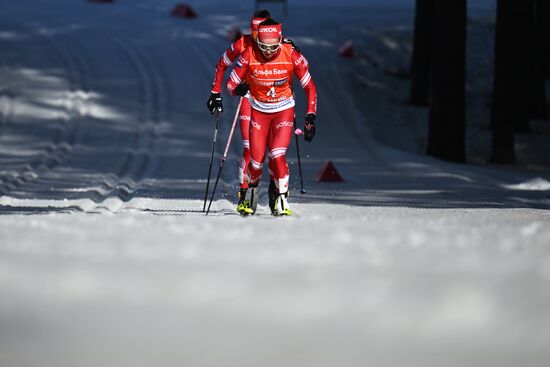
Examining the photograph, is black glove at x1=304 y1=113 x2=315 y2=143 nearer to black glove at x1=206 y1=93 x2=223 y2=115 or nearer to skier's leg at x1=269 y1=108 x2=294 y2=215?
skier's leg at x1=269 y1=108 x2=294 y2=215

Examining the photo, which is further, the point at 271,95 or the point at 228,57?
the point at 228,57

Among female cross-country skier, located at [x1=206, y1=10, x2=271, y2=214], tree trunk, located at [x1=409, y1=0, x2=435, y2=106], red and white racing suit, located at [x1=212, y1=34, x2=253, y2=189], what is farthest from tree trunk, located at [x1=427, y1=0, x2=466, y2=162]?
red and white racing suit, located at [x1=212, y1=34, x2=253, y2=189]

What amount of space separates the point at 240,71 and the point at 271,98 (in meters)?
0.42

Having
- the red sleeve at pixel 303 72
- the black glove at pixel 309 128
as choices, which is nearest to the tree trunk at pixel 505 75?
the red sleeve at pixel 303 72

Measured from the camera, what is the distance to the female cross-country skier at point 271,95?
43.1ft

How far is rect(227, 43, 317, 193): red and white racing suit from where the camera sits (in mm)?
13172

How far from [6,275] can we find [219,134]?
2213 cm

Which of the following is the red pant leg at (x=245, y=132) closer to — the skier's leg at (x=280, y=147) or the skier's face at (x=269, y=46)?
the skier's leg at (x=280, y=147)

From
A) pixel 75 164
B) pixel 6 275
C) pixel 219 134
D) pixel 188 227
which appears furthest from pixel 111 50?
pixel 6 275

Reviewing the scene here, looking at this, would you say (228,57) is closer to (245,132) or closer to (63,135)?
(245,132)

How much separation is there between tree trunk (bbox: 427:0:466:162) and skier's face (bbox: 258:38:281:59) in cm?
1207

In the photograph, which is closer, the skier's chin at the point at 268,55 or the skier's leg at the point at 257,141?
the skier's chin at the point at 268,55

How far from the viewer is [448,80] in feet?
82.2

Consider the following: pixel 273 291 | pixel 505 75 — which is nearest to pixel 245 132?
pixel 273 291
